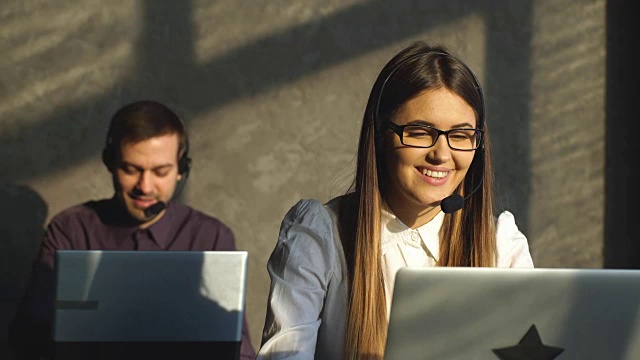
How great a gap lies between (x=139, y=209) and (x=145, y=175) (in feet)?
0.40

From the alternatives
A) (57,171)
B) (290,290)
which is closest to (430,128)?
(290,290)

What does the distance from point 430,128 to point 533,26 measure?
2.57m

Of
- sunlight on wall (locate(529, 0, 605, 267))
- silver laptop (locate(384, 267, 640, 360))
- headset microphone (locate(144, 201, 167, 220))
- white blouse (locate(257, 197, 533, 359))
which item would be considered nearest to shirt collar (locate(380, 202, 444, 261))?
white blouse (locate(257, 197, 533, 359))

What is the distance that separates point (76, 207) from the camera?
3789mm

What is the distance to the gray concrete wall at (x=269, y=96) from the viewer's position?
416cm

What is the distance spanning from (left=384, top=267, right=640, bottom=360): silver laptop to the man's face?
231cm

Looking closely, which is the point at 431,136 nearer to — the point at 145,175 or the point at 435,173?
the point at 435,173

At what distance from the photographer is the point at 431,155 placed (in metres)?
2.14

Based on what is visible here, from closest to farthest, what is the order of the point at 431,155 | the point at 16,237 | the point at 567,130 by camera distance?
the point at 431,155, the point at 16,237, the point at 567,130

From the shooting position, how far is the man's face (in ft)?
12.1

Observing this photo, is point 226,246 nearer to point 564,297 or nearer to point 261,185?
point 261,185

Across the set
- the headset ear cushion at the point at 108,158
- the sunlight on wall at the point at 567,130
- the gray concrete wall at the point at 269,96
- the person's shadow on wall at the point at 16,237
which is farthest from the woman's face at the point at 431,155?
the sunlight on wall at the point at 567,130

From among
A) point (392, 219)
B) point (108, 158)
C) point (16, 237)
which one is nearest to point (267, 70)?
point (108, 158)

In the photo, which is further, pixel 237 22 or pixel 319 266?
pixel 237 22
